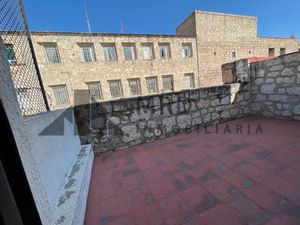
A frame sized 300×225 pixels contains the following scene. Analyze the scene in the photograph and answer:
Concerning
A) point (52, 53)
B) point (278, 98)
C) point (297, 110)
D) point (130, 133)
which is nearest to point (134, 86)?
point (52, 53)

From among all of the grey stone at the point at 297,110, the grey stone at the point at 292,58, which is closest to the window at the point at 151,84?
the grey stone at the point at 292,58

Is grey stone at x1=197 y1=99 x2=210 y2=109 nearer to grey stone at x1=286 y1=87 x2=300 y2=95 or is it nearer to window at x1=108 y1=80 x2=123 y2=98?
grey stone at x1=286 y1=87 x2=300 y2=95

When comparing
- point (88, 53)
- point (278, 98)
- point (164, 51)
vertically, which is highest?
point (88, 53)

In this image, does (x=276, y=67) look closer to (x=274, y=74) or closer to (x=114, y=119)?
(x=274, y=74)

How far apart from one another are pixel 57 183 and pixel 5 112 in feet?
4.35

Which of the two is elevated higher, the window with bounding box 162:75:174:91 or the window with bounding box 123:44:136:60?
the window with bounding box 123:44:136:60

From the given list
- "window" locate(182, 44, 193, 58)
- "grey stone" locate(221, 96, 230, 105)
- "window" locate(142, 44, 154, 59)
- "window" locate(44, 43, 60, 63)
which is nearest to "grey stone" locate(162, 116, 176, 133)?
"grey stone" locate(221, 96, 230, 105)

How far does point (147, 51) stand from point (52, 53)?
636 centimetres

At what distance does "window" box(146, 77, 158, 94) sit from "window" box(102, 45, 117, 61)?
2926mm

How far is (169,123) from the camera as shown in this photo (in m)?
3.46

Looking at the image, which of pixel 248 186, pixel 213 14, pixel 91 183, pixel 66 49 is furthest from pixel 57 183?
pixel 213 14

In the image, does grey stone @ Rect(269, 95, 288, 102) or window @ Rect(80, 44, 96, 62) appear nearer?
grey stone @ Rect(269, 95, 288, 102)

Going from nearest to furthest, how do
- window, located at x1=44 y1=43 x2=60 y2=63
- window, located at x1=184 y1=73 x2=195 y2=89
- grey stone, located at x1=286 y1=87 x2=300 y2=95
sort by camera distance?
grey stone, located at x1=286 y1=87 x2=300 y2=95
window, located at x1=44 y1=43 x2=60 y2=63
window, located at x1=184 y1=73 x2=195 y2=89

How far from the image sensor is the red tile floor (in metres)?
1.39
